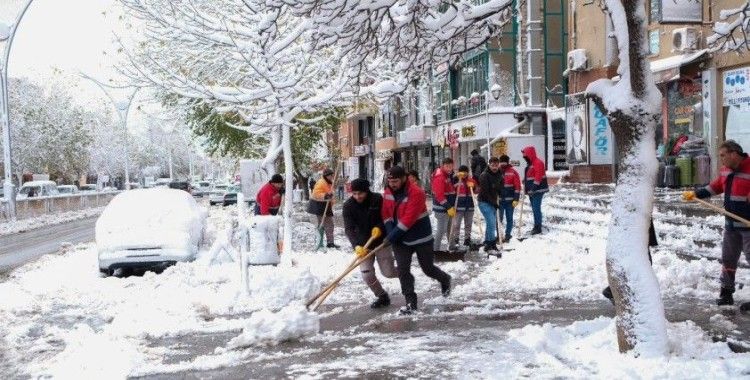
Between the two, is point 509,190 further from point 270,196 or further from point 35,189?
point 35,189

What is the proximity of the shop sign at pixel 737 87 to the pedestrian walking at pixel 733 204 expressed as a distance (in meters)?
10.7

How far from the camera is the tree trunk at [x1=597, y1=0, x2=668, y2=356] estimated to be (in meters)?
5.20

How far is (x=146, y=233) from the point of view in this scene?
41.4ft

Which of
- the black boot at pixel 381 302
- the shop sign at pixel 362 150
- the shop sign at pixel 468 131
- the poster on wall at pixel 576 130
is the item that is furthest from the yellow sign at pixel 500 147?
the shop sign at pixel 362 150

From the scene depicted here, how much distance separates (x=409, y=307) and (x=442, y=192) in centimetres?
538

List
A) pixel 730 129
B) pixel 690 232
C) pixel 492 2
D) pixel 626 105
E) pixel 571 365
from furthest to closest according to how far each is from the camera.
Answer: pixel 730 129, pixel 690 232, pixel 492 2, pixel 571 365, pixel 626 105

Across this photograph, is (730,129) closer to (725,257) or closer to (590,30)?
(590,30)

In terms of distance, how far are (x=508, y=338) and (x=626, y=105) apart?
235 centimetres

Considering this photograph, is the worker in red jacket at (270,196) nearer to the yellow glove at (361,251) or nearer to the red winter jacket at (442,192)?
the red winter jacket at (442,192)

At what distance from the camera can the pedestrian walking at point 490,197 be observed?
13.0 m

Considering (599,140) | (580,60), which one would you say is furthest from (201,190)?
(599,140)

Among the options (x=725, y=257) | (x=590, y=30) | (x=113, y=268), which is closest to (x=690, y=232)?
(x=725, y=257)

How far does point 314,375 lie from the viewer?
567cm

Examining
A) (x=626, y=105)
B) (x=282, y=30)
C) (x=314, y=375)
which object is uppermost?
(x=282, y=30)
